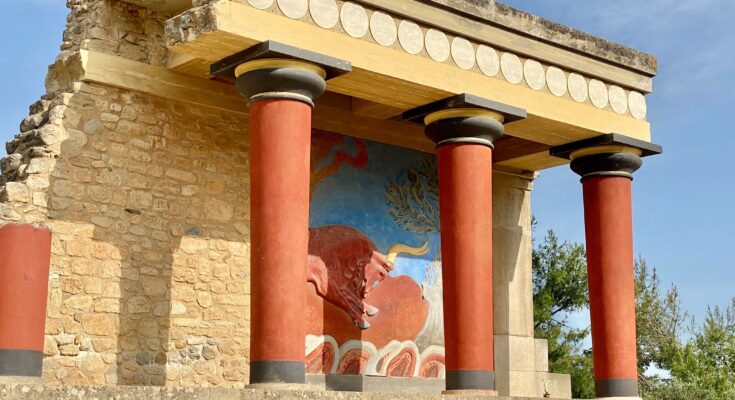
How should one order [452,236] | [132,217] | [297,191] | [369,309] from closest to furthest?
[297,191] → [132,217] → [452,236] → [369,309]

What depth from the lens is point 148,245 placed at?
10555 mm

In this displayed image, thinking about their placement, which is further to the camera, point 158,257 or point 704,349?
point 704,349

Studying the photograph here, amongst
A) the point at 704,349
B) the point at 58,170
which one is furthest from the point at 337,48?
the point at 704,349

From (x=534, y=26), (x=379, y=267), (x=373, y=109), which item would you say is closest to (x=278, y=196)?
(x=373, y=109)

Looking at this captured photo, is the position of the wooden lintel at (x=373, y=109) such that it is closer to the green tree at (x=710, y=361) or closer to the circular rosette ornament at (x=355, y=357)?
the circular rosette ornament at (x=355, y=357)

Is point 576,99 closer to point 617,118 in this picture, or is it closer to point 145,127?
point 617,118

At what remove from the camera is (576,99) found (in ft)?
40.9

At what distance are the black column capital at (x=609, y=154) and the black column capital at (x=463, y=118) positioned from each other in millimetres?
1829

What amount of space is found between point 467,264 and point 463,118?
155 cm

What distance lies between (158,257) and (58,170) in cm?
133

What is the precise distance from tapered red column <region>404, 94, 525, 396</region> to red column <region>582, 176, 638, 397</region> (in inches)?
82.6

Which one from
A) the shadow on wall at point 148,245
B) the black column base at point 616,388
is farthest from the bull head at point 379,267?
the black column base at point 616,388

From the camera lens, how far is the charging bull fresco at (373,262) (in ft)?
39.6

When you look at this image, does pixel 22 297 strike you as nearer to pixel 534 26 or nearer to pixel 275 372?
pixel 275 372
